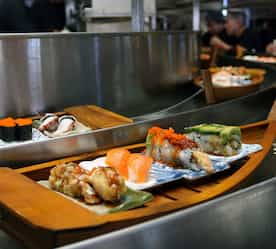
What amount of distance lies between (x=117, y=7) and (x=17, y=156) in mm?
2109

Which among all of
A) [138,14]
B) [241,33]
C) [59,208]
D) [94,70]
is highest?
[138,14]

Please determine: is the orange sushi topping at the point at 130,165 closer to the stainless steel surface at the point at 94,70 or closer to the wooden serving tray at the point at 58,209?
the wooden serving tray at the point at 58,209

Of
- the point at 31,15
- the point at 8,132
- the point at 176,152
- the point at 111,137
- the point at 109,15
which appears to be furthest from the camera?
the point at 31,15

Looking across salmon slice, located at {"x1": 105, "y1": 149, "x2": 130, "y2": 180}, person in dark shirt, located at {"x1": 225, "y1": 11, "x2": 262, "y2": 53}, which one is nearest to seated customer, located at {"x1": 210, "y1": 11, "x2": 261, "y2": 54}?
person in dark shirt, located at {"x1": 225, "y1": 11, "x2": 262, "y2": 53}

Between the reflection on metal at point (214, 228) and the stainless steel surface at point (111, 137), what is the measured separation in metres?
0.73

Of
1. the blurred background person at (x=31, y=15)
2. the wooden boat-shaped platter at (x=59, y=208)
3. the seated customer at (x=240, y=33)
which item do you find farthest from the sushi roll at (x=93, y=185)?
the seated customer at (x=240, y=33)

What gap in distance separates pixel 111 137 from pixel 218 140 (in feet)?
1.09

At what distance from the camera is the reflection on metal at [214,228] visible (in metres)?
0.66

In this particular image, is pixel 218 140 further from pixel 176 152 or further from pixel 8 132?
pixel 8 132

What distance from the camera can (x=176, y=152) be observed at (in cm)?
131

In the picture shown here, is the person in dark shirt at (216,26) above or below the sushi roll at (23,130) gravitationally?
above

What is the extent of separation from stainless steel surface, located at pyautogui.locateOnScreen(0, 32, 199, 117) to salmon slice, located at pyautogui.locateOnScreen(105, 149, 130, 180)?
2.75ft

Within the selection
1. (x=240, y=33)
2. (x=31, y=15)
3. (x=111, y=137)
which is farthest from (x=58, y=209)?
(x=240, y=33)

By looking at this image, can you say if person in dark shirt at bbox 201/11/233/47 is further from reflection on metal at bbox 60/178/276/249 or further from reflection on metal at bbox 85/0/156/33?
reflection on metal at bbox 60/178/276/249
